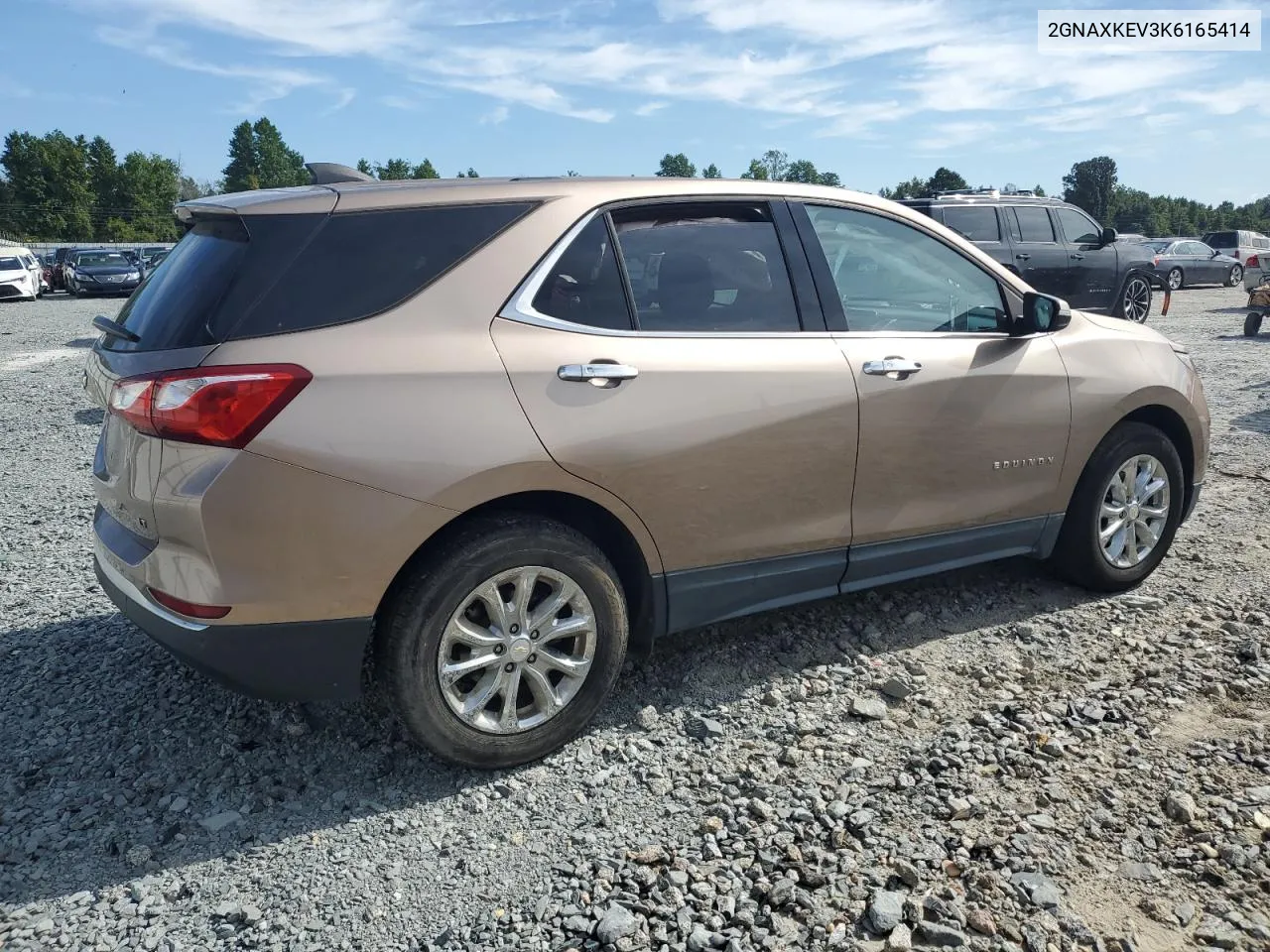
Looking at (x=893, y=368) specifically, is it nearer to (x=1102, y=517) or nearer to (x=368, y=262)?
(x=1102, y=517)

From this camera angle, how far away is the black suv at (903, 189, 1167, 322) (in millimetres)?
13617

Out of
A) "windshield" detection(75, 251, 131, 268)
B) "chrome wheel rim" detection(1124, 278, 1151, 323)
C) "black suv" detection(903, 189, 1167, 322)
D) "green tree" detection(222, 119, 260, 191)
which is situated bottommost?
"chrome wheel rim" detection(1124, 278, 1151, 323)

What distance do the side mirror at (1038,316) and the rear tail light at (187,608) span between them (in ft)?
10.4

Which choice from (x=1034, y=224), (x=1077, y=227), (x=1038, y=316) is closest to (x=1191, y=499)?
(x=1038, y=316)

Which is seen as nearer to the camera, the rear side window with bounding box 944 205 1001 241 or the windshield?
the rear side window with bounding box 944 205 1001 241

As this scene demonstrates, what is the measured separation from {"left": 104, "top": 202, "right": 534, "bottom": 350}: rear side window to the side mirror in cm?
223

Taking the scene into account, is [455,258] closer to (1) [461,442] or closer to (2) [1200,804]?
(1) [461,442]

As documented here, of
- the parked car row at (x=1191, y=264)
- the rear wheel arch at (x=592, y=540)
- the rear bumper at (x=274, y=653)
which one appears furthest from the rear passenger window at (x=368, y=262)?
the parked car row at (x=1191, y=264)

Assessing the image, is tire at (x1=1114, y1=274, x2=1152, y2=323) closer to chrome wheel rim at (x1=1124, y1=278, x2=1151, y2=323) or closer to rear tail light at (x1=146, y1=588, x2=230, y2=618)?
chrome wheel rim at (x1=1124, y1=278, x2=1151, y2=323)

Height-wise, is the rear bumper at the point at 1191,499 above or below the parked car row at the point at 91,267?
below

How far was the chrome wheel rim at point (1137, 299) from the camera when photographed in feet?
54.6

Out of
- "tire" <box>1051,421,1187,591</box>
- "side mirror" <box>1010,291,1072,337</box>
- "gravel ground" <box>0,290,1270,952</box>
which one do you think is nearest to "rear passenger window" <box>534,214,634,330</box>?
"gravel ground" <box>0,290,1270,952</box>

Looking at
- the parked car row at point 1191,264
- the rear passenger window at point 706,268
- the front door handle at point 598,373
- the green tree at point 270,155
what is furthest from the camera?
the green tree at point 270,155

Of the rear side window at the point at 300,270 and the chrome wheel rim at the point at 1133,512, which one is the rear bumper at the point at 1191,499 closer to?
the chrome wheel rim at the point at 1133,512
